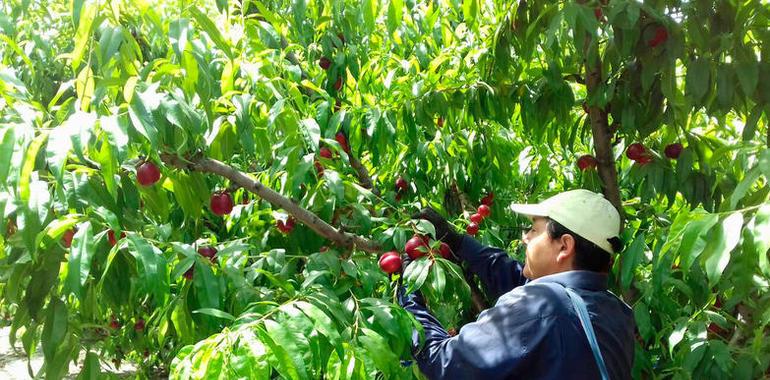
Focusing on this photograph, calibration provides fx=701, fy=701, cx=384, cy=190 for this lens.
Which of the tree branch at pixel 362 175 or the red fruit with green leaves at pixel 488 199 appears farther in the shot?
the red fruit with green leaves at pixel 488 199

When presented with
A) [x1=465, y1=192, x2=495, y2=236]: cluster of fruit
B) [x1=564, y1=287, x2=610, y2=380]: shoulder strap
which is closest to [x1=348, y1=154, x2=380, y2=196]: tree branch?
[x1=465, y1=192, x2=495, y2=236]: cluster of fruit

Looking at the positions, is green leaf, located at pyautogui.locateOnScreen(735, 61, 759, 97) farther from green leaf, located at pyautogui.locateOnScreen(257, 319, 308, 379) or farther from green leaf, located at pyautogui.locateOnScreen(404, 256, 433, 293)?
green leaf, located at pyautogui.locateOnScreen(257, 319, 308, 379)

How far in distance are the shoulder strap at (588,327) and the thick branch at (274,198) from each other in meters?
0.79

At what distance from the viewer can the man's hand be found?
2.33 m

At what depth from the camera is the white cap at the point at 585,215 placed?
1.83 m

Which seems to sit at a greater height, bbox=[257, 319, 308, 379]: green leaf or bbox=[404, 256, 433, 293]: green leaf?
bbox=[257, 319, 308, 379]: green leaf

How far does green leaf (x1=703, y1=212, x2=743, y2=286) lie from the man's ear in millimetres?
508

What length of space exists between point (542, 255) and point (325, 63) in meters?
1.85

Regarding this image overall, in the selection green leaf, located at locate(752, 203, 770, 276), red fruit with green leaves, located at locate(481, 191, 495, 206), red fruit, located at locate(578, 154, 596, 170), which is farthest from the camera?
red fruit with green leaves, located at locate(481, 191, 495, 206)

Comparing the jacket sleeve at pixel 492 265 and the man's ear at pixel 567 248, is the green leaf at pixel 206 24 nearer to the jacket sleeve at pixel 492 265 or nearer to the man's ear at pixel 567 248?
the man's ear at pixel 567 248

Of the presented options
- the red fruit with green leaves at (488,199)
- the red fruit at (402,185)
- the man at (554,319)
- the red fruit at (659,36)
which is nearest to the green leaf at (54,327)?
the man at (554,319)

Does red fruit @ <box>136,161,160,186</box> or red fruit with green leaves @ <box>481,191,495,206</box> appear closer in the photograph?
red fruit @ <box>136,161,160,186</box>

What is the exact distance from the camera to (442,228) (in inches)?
92.9

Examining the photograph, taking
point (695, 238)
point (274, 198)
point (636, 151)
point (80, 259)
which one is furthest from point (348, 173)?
point (695, 238)
